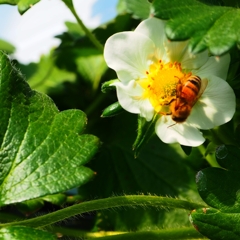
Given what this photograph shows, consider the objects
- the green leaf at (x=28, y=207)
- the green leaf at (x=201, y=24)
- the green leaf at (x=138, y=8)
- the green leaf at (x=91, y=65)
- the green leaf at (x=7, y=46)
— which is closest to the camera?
the green leaf at (x=201, y=24)

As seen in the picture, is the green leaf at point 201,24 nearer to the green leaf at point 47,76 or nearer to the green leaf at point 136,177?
the green leaf at point 136,177

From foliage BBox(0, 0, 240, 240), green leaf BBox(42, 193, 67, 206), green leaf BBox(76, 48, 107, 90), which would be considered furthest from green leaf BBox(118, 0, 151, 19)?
green leaf BBox(76, 48, 107, 90)

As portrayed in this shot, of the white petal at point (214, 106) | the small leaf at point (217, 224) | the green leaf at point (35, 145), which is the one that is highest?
the white petal at point (214, 106)

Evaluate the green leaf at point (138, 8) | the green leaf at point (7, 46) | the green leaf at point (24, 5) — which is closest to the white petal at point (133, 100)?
the green leaf at point (138, 8)

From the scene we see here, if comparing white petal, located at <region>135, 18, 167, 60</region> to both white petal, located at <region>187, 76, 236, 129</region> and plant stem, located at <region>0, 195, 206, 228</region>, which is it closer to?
white petal, located at <region>187, 76, 236, 129</region>

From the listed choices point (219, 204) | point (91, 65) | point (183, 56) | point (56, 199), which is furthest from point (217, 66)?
point (91, 65)

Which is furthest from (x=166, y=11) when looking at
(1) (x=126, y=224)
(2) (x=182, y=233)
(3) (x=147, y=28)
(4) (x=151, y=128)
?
(1) (x=126, y=224)
